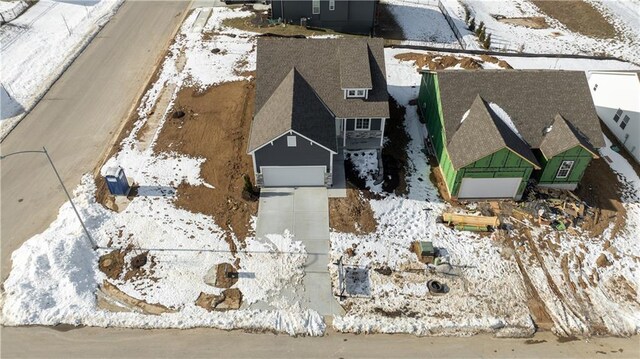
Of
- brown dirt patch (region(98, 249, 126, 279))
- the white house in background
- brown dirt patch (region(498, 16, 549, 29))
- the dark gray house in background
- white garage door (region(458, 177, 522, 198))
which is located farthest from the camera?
brown dirt patch (region(498, 16, 549, 29))

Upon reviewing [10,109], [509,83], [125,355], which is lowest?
[125,355]

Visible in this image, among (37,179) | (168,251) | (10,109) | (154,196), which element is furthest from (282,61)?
(10,109)

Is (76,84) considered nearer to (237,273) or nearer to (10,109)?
(10,109)

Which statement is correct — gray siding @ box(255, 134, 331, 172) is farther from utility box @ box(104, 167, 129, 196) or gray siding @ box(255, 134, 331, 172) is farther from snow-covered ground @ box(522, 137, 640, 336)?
snow-covered ground @ box(522, 137, 640, 336)

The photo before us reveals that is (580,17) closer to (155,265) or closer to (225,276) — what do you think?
(225,276)

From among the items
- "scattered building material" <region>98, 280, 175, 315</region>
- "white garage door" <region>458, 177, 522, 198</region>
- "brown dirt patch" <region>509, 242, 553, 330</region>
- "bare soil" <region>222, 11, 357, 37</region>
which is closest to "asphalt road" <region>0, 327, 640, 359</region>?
"brown dirt patch" <region>509, 242, 553, 330</region>

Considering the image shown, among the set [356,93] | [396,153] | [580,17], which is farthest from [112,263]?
[580,17]
